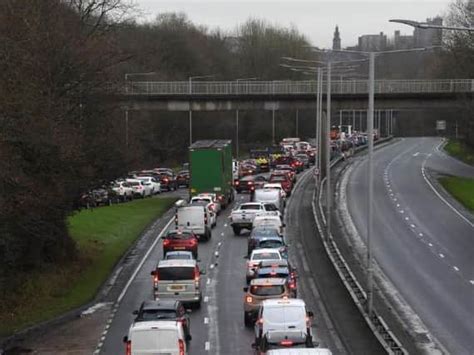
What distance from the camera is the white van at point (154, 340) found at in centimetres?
2177

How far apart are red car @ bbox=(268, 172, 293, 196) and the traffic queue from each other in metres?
0.10

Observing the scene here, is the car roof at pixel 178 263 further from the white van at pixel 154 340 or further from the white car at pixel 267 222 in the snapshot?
the white car at pixel 267 222

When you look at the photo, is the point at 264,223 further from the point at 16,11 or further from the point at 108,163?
the point at 16,11

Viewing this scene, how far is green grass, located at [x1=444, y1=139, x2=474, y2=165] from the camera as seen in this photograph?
106 metres

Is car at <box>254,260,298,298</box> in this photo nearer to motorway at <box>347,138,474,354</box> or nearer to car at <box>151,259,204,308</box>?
car at <box>151,259,204,308</box>

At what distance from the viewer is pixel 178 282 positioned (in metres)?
32.2

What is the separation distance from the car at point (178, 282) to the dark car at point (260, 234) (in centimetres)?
950

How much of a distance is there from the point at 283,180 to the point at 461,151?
53.1m

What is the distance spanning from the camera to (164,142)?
4574 inches

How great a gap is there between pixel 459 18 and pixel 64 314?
2924 inches

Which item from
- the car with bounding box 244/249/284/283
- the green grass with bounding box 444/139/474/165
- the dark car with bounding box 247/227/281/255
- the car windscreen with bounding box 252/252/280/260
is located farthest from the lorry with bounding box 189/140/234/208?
the green grass with bounding box 444/139/474/165

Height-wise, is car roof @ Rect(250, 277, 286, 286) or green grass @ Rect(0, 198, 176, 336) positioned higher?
car roof @ Rect(250, 277, 286, 286)

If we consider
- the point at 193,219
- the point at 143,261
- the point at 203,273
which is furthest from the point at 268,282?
the point at 193,219

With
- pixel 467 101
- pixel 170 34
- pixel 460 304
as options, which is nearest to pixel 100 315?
pixel 460 304
